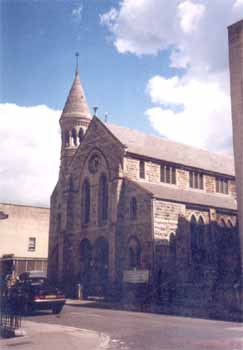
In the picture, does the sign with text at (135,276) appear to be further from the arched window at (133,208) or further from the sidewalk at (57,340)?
the sidewalk at (57,340)

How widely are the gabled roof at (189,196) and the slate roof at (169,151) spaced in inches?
99.5

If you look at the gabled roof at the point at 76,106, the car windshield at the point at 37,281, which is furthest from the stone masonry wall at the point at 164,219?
the gabled roof at the point at 76,106

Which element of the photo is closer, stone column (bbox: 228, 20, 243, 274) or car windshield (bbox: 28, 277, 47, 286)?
stone column (bbox: 228, 20, 243, 274)

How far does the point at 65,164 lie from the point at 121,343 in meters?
31.4

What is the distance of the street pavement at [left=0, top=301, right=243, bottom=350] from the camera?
12.0 metres

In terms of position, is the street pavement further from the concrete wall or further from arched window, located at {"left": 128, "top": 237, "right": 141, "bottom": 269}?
the concrete wall

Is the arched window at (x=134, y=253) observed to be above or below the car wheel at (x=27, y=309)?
above

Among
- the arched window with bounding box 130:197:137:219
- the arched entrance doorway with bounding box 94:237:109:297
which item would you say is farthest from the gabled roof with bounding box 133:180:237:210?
the arched entrance doorway with bounding box 94:237:109:297

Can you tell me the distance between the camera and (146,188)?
32.6 metres

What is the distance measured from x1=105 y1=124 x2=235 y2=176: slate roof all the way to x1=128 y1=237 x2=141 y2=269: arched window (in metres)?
7.70

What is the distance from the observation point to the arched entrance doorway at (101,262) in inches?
1346

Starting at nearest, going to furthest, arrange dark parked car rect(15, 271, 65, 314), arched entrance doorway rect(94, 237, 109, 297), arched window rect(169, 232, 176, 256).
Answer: dark parked car rect(15, 271, 65, 314) < arched window rect(169, 232, 176, 256) < arched entrance doorway rect(94, 237, 109, 297)

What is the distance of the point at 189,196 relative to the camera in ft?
117

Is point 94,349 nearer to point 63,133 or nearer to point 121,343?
point 121,343
